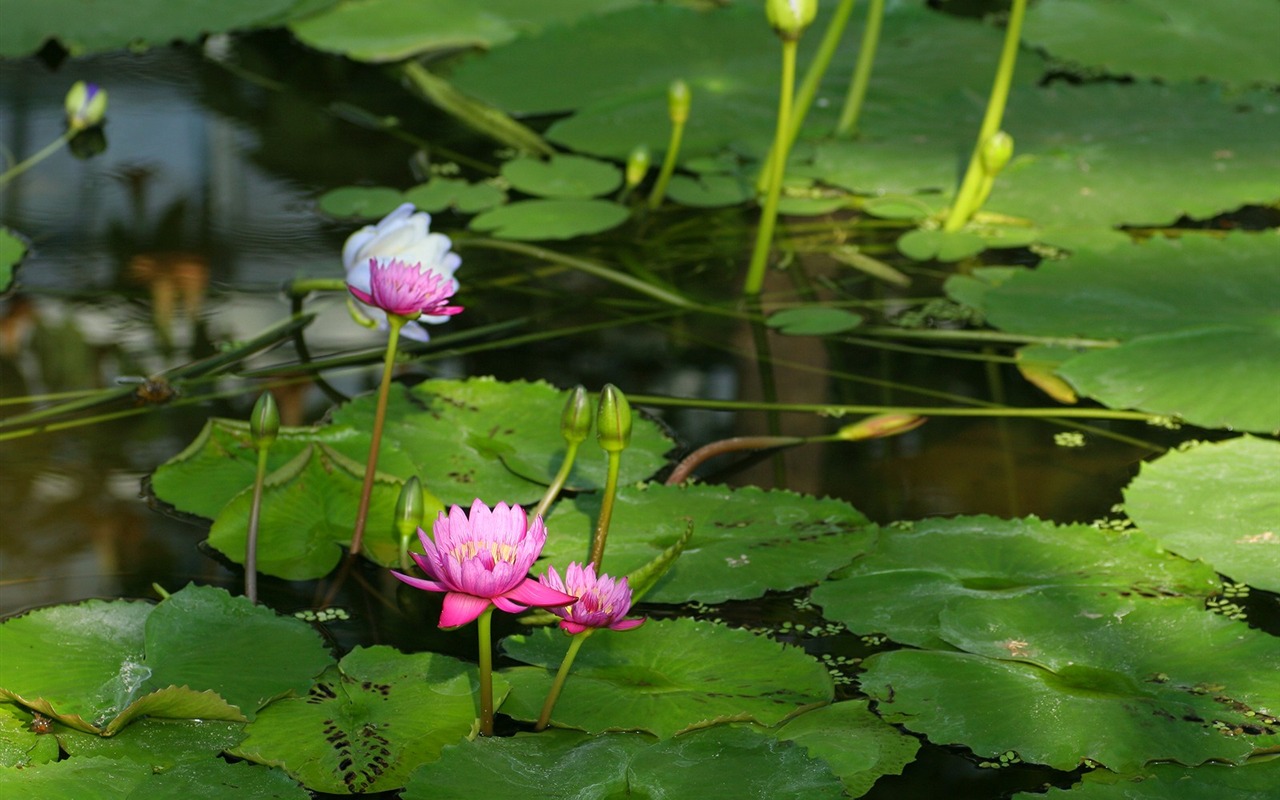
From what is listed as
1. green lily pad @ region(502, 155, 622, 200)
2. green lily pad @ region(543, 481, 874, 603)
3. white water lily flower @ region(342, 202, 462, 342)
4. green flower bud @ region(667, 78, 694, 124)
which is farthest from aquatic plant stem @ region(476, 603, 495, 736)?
green lily pad @ region(502, 155, 622, 200)

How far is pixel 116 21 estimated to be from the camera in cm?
319

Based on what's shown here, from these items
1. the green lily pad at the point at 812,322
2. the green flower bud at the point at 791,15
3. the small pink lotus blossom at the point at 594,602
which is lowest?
the green lily pad at the point at 812,322

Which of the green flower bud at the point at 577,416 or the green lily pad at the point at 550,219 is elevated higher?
the green flower bud at the point at 577,416

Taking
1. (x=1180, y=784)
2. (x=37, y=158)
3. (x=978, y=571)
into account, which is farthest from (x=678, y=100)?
(x=1180, y=784)

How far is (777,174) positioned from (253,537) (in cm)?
103

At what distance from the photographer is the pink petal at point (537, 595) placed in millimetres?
1018

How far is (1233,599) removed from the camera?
4.54 feet

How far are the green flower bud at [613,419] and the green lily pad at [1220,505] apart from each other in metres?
0.61

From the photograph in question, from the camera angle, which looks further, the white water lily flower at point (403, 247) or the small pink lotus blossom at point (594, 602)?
the white water lily flower at point (403, 247)

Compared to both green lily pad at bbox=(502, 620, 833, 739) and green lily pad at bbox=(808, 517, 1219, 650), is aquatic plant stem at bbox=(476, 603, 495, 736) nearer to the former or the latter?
green lily pad at bbox=(502, 620, 833, 739)

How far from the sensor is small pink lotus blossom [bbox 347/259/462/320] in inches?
51.8

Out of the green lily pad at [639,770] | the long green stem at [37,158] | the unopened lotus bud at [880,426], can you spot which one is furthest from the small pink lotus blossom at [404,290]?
the long green stem at [37,158]

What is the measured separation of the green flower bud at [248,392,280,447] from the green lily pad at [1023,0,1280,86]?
7.74 ft

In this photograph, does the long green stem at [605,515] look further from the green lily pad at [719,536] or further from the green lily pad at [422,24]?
the green lily pad at [422,24]
